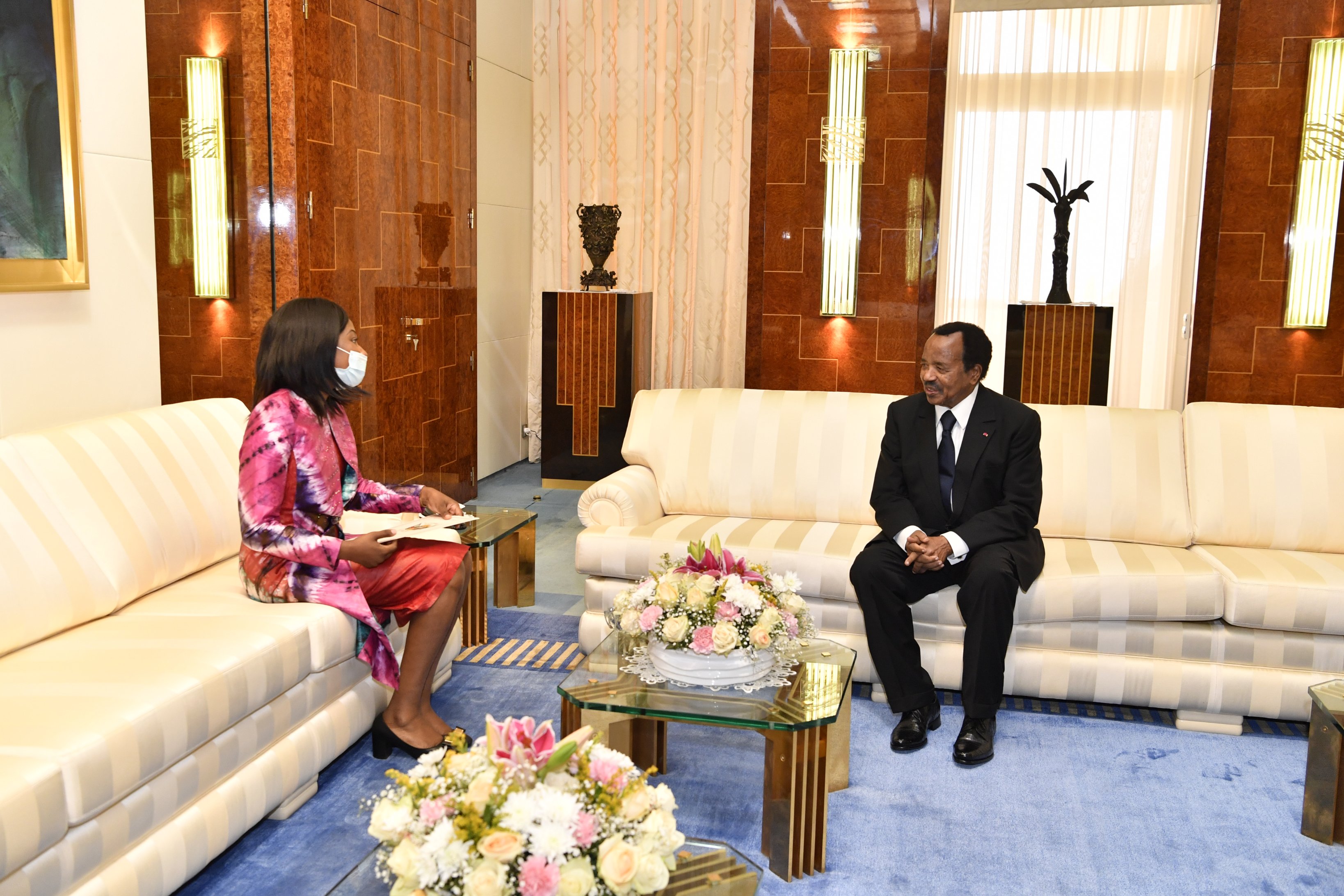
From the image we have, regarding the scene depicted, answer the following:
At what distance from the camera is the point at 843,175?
20.5 feet

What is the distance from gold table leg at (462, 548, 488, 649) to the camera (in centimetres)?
389

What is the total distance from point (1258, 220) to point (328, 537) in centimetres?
509

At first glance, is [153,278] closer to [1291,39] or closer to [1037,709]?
[1037,709]

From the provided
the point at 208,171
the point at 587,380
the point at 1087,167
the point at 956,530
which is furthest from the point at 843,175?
the point at 208,171

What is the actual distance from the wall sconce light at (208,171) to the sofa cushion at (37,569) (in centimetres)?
136

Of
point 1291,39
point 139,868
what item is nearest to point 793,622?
point 139,868

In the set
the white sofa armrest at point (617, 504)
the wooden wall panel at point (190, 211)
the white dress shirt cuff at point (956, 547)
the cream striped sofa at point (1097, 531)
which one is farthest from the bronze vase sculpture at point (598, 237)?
the white dress shirt cuff at point (956, 547)

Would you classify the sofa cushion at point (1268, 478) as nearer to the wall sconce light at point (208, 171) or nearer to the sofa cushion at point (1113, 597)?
the sofa cushion at point (1113, 597)

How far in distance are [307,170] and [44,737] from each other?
2881mm

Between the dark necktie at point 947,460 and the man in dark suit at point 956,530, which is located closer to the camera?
the man in dark suit at point 956,530

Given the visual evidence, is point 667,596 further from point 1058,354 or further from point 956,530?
point 1058,354

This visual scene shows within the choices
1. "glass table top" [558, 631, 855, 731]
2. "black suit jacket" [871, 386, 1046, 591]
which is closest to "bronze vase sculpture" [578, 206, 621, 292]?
"black suit jacket" [871, 386, 1046, 591]

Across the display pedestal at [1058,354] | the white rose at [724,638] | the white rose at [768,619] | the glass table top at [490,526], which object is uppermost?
the display pedestal at [1058,354]

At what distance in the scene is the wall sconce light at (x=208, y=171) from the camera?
391 cm
